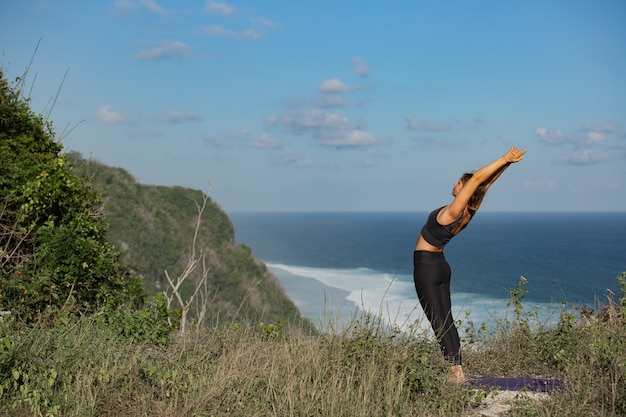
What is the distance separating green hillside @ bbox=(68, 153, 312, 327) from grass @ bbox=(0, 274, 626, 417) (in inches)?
1636

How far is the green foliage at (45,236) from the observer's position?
705cm

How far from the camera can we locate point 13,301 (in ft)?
22.2

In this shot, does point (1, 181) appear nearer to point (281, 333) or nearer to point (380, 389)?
point (281, 333)

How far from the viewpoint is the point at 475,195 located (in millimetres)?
5820

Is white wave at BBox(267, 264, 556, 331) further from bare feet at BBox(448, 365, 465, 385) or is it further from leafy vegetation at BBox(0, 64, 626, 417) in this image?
bare feet at BBox(448, 365, 465, 385)

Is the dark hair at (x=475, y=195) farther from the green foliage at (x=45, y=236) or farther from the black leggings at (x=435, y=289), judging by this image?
the green foliage at (x=45, y=236)

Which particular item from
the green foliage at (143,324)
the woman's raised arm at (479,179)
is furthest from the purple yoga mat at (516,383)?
the green foliage at (143,324)

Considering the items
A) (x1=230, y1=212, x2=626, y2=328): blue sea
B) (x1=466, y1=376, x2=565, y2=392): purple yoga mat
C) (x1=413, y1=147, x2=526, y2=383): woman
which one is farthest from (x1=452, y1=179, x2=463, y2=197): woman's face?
(x1=230, y1=212, x2=626, y2=328): blue sea

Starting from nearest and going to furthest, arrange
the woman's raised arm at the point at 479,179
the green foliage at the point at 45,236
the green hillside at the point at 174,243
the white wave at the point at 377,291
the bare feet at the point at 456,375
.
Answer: the bare feet at the point at 456,375 < the woman's raised arm at the point at 479,179 < the green foliage at the point at 45,236 < the white wave at the point at 377,291 < the green hillside at the point at 174,243

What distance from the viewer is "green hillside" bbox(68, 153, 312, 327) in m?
51.2

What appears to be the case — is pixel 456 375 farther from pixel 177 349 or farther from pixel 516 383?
pixel 177 349

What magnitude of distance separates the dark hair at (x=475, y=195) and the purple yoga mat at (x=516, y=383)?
5.43ft

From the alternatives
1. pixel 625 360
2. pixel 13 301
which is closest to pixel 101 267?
pixel 13 301

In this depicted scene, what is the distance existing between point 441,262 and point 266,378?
202 cm
